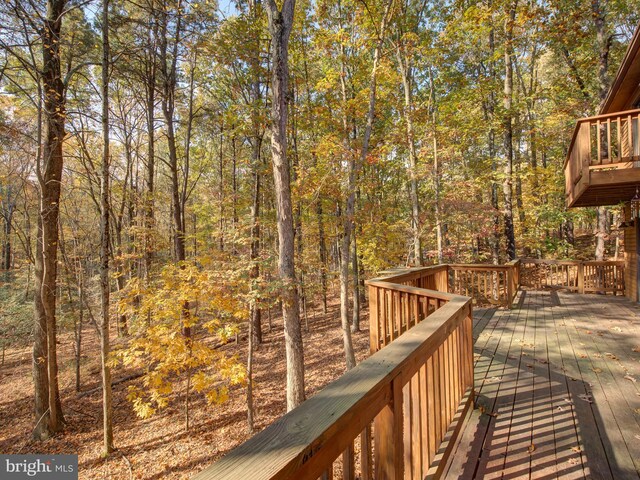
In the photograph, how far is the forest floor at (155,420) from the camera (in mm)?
6086

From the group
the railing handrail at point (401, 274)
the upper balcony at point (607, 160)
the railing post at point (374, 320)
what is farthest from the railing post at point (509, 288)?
the railing post at point (374, 320)

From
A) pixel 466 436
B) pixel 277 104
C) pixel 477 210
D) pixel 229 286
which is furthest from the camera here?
pixel 477 210

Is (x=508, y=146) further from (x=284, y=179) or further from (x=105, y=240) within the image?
(x=105, y=240)

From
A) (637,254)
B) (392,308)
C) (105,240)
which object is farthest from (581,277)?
(105,240)

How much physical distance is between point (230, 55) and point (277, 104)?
2.86 meters

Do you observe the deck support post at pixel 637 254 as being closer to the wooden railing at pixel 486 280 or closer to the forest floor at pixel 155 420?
the wooden railing at pixel 486 280

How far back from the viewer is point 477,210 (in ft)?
35.6

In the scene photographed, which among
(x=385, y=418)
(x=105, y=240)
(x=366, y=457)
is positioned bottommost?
(x=366, y=457)

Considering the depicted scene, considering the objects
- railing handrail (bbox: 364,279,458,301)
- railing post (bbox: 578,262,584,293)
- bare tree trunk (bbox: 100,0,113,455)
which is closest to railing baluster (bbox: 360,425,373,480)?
railing handrail (bbox: 364,279,458,301)

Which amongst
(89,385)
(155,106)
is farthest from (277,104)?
(89,385)

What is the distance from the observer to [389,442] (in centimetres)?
131

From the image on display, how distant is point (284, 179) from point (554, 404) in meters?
5.10

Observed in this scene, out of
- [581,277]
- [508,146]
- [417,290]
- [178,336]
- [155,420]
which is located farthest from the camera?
[508,146]

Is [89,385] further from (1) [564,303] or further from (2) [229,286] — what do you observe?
(1) [564,303]
